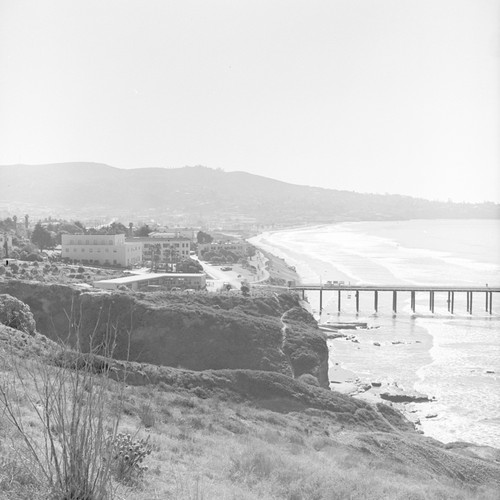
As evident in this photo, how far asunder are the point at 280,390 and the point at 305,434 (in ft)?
15.9

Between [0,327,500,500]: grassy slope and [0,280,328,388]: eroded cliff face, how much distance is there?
504 centimetres

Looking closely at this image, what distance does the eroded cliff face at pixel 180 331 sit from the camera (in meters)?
23.8

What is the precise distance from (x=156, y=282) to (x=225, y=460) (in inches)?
1239

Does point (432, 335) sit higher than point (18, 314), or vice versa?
point (18, 314)

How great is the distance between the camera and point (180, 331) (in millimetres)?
24922

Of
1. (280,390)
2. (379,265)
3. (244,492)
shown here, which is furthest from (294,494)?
(379,265)

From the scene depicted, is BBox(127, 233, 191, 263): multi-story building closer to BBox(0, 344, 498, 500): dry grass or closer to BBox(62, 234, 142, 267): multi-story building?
BBox(62, 234, 142, 267): multi-story building

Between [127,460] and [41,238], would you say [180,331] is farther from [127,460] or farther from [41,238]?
[41,238]

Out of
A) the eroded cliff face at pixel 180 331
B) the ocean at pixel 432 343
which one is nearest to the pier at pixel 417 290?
the ocean at pixel 432 343

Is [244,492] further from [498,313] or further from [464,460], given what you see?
[498,313]

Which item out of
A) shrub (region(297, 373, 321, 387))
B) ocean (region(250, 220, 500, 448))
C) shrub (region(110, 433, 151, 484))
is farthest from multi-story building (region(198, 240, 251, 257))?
shrub (region(110, 433, 151, 484))

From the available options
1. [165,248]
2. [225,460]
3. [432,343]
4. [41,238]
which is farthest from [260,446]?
[41,238]

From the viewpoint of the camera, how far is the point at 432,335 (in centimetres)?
3497

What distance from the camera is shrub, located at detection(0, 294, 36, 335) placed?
61.7 feet
